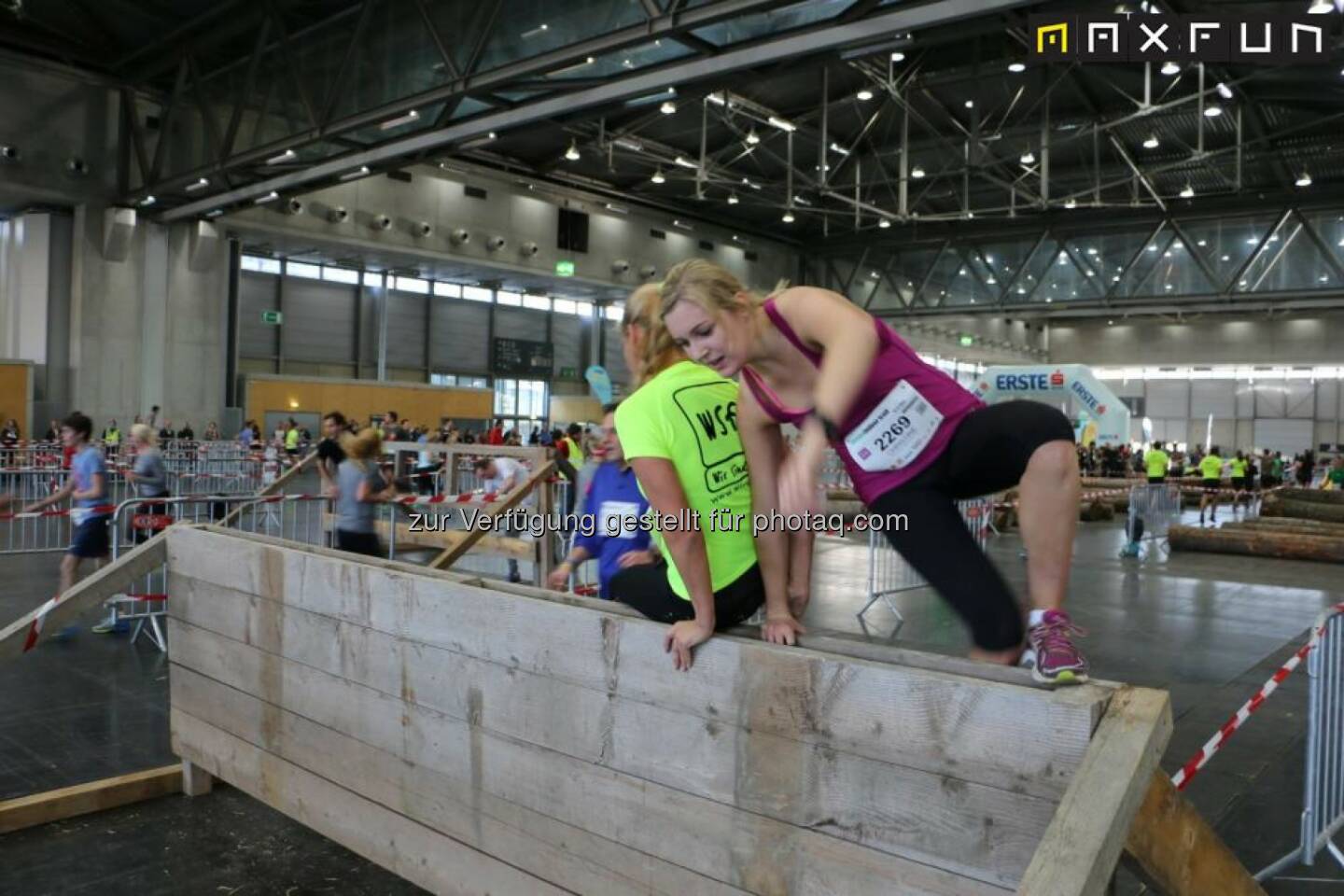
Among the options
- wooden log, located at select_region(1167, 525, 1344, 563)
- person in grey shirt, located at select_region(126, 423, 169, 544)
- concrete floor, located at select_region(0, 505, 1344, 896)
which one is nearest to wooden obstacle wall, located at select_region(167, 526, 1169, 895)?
concrete floor, located at select_region(0, 505, 1344, 896)

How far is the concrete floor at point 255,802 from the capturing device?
347cm

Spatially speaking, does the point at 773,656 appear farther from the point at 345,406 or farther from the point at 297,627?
the point at 345,406

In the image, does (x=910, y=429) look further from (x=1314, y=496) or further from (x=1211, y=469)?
(x=1211, y=469)

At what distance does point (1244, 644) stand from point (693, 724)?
23.0ft

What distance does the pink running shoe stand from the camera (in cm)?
172

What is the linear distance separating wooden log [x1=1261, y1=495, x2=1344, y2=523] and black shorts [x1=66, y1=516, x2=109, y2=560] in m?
18.3

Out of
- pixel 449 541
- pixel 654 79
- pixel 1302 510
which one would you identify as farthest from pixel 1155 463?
pixel 449 541

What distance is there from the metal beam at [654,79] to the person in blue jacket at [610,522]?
7.95 meters

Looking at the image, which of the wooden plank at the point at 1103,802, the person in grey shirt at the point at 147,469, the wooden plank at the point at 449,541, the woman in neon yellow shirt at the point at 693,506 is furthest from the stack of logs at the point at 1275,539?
the wooden plank at the point at 1103,802

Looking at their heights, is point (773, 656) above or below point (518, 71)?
below

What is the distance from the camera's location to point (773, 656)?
2.07 meters

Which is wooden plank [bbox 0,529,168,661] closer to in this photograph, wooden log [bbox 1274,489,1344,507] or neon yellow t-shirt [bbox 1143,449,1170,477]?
neon yellow t-shirt [bbox 1143,449,1170,477]

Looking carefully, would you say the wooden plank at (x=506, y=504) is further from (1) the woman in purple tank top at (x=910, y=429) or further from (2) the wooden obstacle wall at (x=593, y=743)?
(1) the woman in purple tank top at (x=910, y=429)

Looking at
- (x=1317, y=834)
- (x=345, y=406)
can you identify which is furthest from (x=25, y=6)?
(x=1317, y=834)
